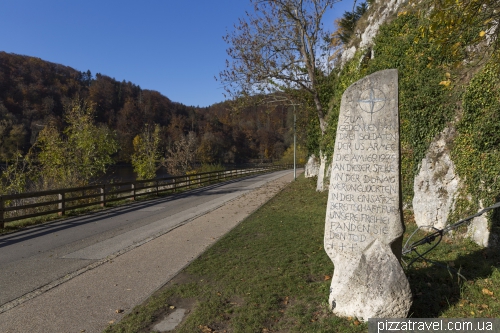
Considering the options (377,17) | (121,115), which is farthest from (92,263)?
(121,115)

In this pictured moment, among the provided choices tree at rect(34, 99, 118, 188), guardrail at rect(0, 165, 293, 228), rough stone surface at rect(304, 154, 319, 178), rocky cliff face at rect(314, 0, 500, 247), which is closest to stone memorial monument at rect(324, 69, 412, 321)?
rocky cliff face at rect(314, 0, 500, 247)

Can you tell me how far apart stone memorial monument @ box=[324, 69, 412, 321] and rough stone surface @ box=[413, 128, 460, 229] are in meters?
4.07

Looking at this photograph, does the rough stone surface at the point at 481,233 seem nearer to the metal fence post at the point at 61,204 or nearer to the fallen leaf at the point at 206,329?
the fallen leaf at the point at 206,329

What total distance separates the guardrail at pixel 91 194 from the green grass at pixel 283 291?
7.75 meters

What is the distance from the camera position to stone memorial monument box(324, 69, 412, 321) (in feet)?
13.2

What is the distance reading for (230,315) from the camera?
4.49 m

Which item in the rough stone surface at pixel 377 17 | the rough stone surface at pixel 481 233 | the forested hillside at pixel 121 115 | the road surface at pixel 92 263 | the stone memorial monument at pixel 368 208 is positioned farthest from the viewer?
the forested hillside at pixel 121 115

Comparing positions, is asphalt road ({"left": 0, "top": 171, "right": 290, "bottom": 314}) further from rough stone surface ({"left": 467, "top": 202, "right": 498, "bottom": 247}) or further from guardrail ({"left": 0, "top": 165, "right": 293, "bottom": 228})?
rough stone surface ({"left": 467, "top": 202, "right": 498, "bottom": 247})

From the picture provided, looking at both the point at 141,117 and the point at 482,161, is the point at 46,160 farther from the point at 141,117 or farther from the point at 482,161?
the point at 141,117

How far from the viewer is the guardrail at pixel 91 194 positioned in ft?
39.2

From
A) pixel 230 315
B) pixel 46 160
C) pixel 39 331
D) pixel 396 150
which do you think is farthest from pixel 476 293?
pixel 46 160

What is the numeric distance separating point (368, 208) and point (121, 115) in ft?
227

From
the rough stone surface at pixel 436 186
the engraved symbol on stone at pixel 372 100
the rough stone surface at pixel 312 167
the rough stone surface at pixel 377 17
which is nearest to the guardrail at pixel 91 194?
the rough stone surface at pixel 312 167

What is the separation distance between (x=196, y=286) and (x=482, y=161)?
5.68 m
